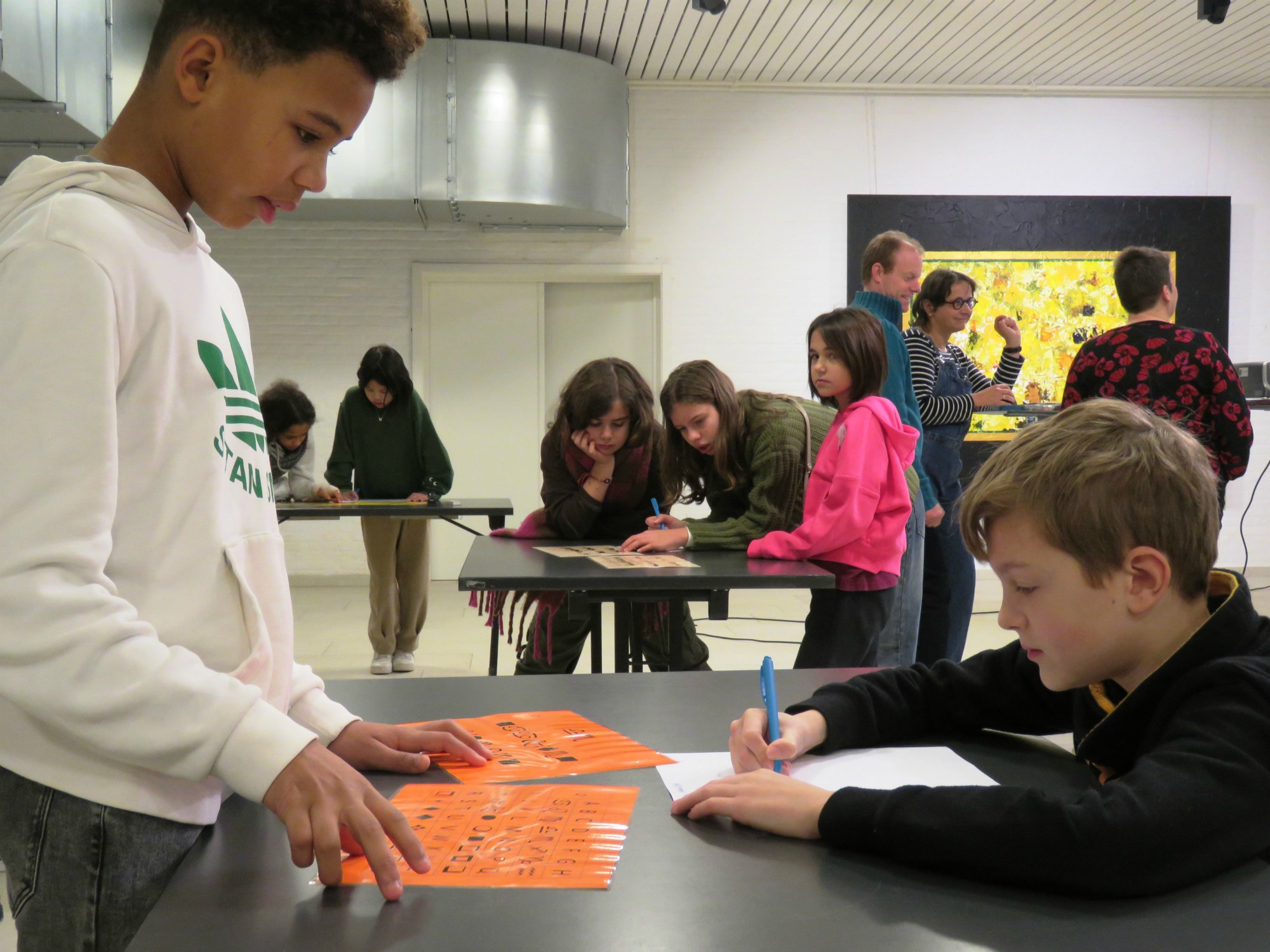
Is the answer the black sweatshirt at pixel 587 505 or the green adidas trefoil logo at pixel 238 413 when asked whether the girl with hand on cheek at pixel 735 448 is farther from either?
the green adidas trefoil logo at pixel 238 413

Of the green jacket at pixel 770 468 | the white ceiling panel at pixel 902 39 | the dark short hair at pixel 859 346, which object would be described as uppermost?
the white ceiling panel at pixel 902 39

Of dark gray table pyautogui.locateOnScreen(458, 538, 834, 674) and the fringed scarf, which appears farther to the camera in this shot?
the fringed scarf

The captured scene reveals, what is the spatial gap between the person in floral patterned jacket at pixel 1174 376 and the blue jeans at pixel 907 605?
563mm

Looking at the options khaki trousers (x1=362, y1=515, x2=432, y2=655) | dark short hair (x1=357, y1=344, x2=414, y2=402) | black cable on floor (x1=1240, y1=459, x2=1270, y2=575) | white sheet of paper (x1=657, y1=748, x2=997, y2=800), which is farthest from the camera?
black cable on floor (x1=1240, y1=459, x2=1270, y2=575)

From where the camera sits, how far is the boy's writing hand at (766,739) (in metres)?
0.87

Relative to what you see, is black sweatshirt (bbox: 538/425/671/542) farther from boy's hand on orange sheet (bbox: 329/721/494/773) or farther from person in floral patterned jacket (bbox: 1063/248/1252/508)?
boy's hand on orange sheet (bbox: 329/721/494/773)

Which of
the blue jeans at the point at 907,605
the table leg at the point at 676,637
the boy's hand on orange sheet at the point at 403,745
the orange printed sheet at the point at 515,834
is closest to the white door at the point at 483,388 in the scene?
the blue jeans at the point at 907,605

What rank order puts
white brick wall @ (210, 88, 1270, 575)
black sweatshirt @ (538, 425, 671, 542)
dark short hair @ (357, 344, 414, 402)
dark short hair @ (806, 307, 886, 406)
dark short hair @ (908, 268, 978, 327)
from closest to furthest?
dark short hair @ (806, 307, 886, 406) → black sweatshirt @ (538, 425, 671, 542) → dark short hair @ (908, 268, 978, 327) → dark short hair @ (357, 344, 414, 402) → white brick wall @ (210, 88, 1270, 575)

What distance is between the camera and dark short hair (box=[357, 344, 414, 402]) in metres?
4.41

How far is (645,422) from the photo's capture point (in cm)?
297

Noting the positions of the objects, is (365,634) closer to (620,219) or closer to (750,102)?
(620,219)

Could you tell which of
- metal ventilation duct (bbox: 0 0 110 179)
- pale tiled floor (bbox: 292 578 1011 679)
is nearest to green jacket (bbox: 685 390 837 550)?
pale tiled floor (bbox: 292 578 1011 679)

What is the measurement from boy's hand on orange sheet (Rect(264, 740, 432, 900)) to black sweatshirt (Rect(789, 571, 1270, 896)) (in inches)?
11.3

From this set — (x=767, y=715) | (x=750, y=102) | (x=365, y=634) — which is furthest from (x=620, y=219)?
(x=767, y=715)
